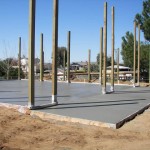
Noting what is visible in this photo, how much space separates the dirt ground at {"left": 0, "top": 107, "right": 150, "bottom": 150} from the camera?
20.5 ft

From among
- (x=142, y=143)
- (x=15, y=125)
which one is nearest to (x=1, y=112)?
(x=15, y=125)

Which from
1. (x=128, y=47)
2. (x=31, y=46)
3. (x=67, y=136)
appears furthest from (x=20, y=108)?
(x=128, y=47)

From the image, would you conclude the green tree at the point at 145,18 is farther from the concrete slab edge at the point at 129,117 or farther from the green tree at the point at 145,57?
the concrete slab edge at the point at 129,117

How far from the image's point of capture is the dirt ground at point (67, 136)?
624 cm

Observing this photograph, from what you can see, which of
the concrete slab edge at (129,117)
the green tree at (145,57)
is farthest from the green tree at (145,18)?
the concrete slab edge at (129,117)

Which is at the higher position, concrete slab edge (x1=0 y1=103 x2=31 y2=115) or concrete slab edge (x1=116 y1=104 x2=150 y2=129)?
concrete slab edge (x1=0 y1=103 x2=31 y2=115)

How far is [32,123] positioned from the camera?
7.98 m

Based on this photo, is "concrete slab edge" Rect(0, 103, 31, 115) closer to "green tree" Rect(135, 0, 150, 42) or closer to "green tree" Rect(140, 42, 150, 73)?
"green tree" Rect(135, 0, 150, 42)

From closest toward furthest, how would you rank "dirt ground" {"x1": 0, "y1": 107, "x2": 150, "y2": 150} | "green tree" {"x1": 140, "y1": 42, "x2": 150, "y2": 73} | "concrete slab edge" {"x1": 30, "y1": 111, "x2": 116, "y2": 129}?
"dirt ground" {"x1": 0, "y1": 107, "x2": 150, "y2": 150} → "concrete slab edge" {"x1": 30, "y1": 111, "x2": 116, "y2": 129} → "green tree" {"x1": 140, "y1": 42, "x2": 150, "y2": 73}

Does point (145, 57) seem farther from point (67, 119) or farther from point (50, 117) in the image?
point (67, 119)

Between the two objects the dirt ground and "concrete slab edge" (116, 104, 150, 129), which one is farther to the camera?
"concrete slab edge" (116, 104, 150, 129)

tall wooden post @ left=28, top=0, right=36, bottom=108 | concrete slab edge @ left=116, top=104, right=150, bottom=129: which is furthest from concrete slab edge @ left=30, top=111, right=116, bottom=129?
tall wooden post @ left=28, top=0, right=36, bottom=108

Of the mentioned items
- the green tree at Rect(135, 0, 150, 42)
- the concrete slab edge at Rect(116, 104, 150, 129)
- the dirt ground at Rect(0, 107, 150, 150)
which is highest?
the green tree at Rect(135, 0, 150, 42)

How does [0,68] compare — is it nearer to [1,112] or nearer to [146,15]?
[146,15]
